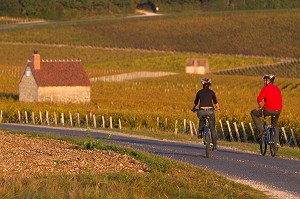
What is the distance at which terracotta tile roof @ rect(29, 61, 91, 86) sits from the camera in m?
67.3

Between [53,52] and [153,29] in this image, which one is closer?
[53,52]

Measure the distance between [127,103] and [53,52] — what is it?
68.2 metres

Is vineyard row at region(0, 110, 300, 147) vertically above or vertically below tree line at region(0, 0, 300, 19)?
below

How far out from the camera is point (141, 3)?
168m

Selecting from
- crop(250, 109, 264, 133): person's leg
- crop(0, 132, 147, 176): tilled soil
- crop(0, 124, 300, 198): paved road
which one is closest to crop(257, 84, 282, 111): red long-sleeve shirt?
crop(250, 109, 264, 133): person's leg

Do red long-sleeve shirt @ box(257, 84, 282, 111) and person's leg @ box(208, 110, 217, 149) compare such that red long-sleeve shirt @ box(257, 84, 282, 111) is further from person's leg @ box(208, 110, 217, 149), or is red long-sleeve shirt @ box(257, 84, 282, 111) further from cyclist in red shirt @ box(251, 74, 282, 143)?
person's leg @ box(208, 110, 217, 149)

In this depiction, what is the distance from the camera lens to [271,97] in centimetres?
2455

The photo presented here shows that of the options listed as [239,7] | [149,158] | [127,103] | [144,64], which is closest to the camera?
[149,158]

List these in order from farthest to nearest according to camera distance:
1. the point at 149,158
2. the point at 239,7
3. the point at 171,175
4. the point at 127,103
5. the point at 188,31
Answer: the point at 239,7 → the point at 188,31 → the point at 127,103 → the point at 149,158 → the point at 171,175

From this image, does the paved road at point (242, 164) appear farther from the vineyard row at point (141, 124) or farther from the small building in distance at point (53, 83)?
the small building in distance at point (53, 83)

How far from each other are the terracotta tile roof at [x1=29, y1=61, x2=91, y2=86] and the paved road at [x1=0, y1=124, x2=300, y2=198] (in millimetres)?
36186

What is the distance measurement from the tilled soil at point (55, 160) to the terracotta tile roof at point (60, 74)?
41.0 meters

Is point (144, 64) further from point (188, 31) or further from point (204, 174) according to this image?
point (204, 174)

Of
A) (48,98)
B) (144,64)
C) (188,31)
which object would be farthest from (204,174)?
(188,31)
